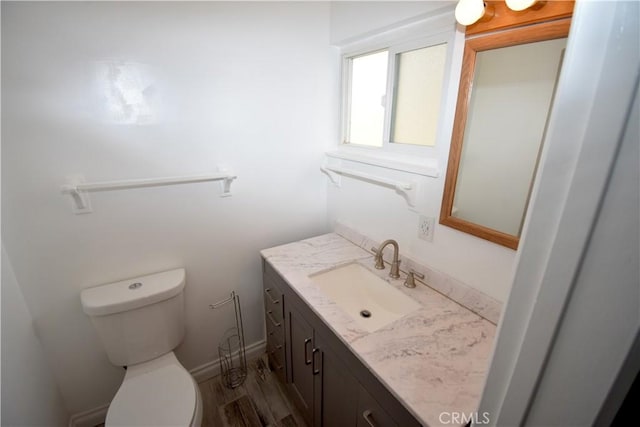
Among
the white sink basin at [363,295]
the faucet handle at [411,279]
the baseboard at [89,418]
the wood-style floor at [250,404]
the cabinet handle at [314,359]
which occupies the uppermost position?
the faucet handle at [411,279]

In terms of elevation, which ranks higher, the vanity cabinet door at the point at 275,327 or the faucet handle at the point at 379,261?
the faucet handle at the point at 379,261

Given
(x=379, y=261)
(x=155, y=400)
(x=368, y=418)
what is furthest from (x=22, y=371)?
(x=379, y=261)

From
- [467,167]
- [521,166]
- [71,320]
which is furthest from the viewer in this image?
[71,320]

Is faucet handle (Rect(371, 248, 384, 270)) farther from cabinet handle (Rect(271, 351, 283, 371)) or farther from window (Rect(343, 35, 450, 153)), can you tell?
cabinet handle (Rect(271, 351, 283, 371))

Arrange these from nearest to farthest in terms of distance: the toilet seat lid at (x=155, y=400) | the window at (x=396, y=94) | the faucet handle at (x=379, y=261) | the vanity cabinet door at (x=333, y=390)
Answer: the vanity cabinet door at (x=333, y=390) → the toilet seat lid at (x=155, y=400) → the window at (x=396, y=94) → the faucet handle at (x=379, y=261)

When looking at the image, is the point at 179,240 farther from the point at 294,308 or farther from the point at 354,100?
the point at 354,100

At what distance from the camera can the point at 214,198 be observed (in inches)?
62.0

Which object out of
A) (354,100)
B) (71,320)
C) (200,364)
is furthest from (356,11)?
(200,364)

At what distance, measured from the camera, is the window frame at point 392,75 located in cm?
116

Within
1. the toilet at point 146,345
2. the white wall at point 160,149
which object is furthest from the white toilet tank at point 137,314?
the white wall at point 160,149

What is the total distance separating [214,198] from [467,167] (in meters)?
1.28

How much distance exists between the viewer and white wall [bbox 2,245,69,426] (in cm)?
100

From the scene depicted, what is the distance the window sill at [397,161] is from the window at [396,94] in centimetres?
5

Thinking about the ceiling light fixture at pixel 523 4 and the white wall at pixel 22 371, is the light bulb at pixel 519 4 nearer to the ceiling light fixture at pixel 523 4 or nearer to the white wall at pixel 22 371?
the ceiling light fixture at pixel 523 4
